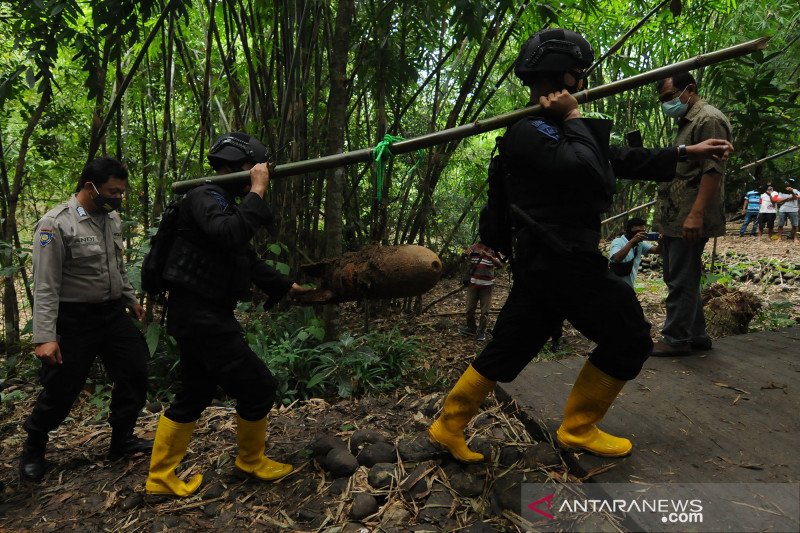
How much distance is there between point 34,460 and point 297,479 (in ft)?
5.12

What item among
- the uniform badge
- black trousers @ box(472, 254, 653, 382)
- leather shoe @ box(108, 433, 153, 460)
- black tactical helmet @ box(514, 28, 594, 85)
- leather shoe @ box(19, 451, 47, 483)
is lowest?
leather shoe @ box(19, 451, 47, 483)

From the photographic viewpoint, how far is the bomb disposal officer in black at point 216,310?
218 centimetres

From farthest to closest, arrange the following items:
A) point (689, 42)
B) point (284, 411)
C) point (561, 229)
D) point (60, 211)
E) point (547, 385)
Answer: point (689, 42), point (284, 411), point (547, 385), point (60, 211), point (561, 229)

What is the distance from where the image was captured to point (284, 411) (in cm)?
330

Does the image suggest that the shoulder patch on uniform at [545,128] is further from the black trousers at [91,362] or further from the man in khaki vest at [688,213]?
the black trousers at [91,362]

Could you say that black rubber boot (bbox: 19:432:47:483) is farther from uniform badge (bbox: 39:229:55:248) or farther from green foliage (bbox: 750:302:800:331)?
green foliage (bbox: 750:302:800:331)

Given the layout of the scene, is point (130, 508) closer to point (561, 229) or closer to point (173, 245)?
point (173, 245)

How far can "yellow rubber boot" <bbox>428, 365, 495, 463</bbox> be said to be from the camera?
2174 millimetres

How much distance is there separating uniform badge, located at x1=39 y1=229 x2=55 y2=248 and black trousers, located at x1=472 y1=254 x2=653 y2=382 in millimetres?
2305

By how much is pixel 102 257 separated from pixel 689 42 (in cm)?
657

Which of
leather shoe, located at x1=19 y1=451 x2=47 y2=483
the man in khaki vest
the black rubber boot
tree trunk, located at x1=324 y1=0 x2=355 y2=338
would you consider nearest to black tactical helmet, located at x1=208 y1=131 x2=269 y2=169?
tree trunk, located at x1=324 y1=0 x2=355 y2=338

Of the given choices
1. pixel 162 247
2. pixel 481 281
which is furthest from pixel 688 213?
pixel 162 247

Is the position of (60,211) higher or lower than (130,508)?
higher

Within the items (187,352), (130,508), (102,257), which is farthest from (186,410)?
(102,257)
